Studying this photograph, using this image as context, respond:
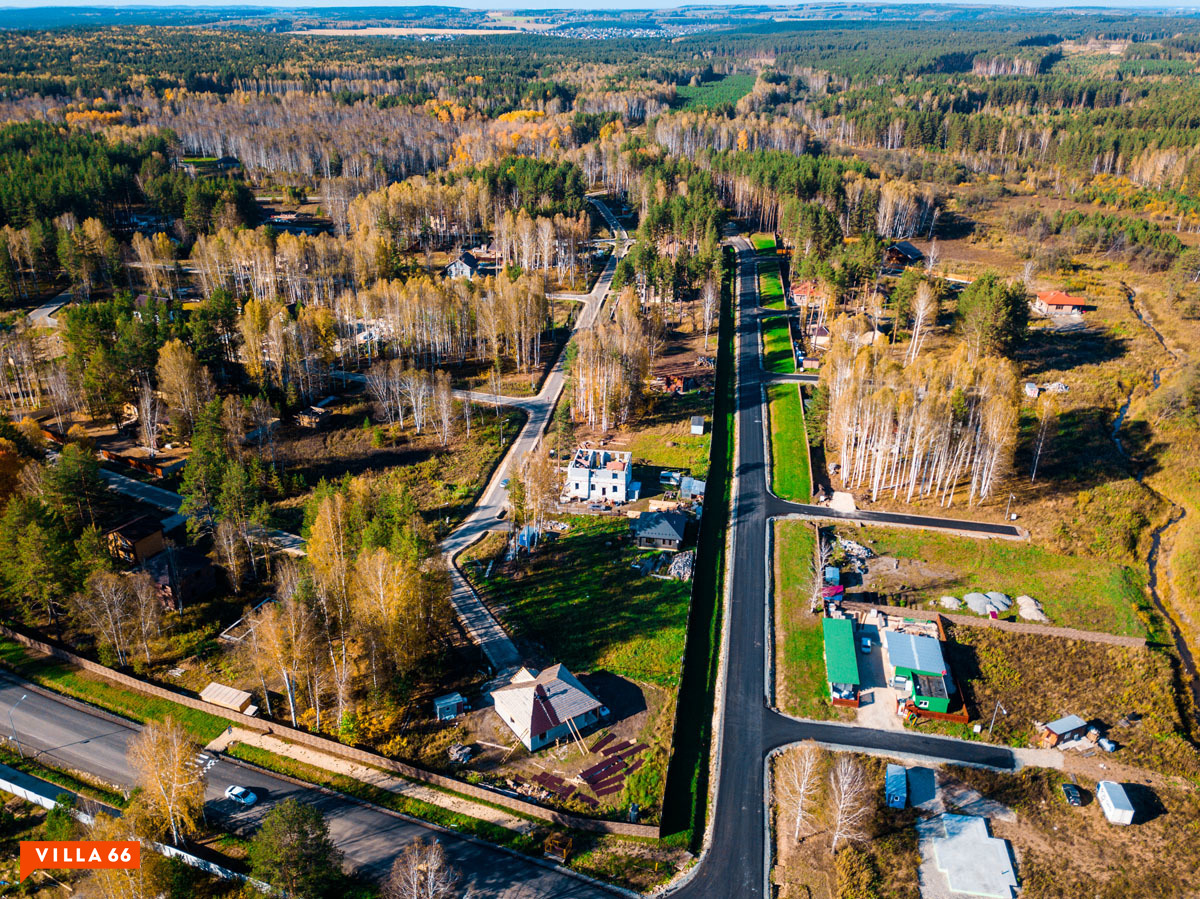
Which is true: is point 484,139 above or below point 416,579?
above

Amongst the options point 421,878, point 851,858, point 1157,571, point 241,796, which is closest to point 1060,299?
point 1157,571

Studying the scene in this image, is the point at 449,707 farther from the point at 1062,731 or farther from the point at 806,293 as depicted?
the point at 806,293

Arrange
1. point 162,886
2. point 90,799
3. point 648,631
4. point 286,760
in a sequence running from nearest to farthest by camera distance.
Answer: point 162,886 → point 90,799 → point 286,760 → point 648,631

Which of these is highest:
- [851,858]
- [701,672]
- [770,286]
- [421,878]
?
[770,286]

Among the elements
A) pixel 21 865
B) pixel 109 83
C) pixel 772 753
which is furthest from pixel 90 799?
pixel 109 83

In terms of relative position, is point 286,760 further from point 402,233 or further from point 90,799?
point 402,233
